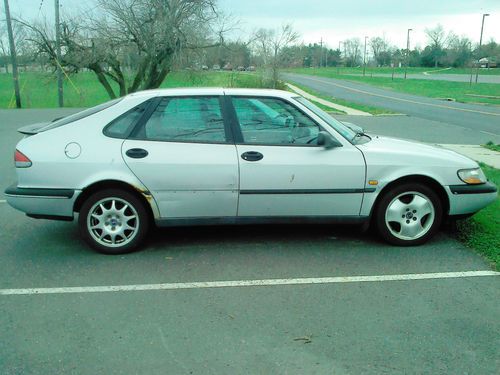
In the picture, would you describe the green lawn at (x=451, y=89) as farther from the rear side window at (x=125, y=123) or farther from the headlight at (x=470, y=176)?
the rear side window at (x=125, y=123)

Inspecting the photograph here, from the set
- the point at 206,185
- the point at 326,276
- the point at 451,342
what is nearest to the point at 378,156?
the point at 326,276

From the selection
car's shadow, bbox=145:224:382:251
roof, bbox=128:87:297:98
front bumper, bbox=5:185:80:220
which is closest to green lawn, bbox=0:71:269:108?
car's shadow, bbox=145:224:382:251

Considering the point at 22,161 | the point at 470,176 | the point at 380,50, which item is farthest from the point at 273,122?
the point at 380,50

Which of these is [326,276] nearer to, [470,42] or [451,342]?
[451,342]

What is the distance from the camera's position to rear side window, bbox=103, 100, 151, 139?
15.4ft

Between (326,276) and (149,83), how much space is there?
83.4ft

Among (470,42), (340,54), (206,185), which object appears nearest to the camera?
(206,185)

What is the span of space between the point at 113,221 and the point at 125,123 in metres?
0.95

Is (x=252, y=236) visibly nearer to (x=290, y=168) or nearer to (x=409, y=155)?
(x=290, y=168)

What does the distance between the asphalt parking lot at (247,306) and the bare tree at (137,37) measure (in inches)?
904

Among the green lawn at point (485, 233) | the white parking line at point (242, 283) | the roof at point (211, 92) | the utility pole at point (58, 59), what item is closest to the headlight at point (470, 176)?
the green lawn at point (485, 233)

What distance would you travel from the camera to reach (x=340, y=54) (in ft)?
395

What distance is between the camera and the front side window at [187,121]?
4.73 m

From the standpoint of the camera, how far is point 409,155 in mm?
4840
